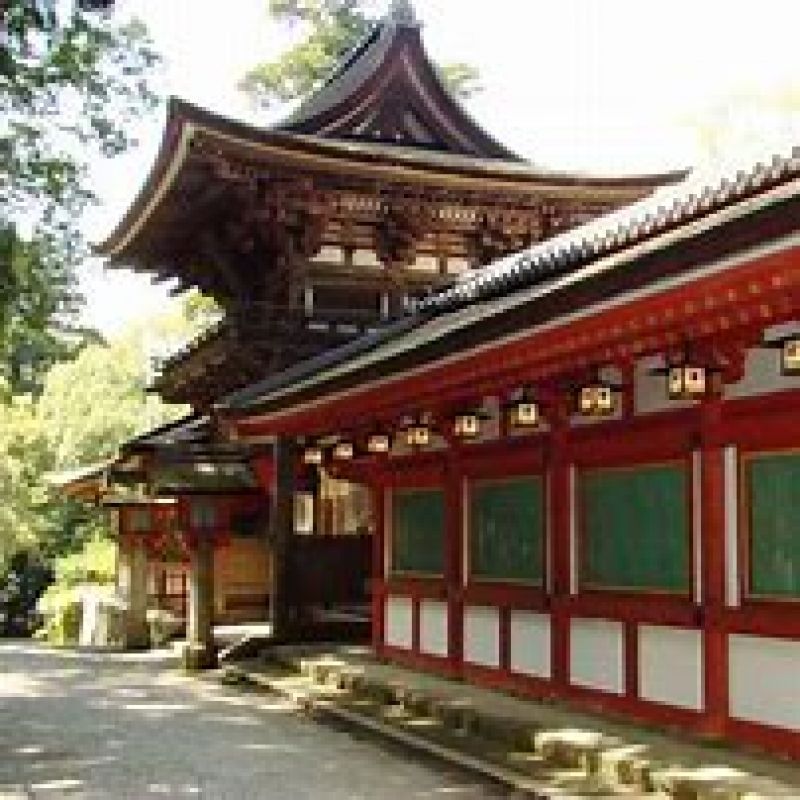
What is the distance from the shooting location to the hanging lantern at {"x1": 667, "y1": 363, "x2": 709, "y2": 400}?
934 centimetres

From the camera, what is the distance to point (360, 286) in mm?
20891

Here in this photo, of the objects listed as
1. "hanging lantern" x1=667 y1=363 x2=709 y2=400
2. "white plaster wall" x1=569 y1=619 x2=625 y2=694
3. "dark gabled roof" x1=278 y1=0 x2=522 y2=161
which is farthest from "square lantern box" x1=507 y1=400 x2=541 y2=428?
"dark gabled roof" x1=278 y1=0 x2=522 y2=161

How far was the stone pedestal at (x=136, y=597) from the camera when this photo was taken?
24078 millimetres

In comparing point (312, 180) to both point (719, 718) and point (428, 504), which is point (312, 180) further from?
point (719, 718)

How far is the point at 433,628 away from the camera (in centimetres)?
1502

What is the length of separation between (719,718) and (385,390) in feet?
16.2

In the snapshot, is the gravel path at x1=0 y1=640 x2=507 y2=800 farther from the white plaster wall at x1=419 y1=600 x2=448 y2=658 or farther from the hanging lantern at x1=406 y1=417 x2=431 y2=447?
the hanging lantern at x1=406 y1=417 x2=431 y2=447

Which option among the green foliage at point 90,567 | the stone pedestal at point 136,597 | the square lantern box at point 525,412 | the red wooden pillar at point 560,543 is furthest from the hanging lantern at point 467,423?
the green foliage at point 90,567

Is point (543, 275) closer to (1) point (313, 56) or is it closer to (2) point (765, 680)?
(2) point (765, 680)

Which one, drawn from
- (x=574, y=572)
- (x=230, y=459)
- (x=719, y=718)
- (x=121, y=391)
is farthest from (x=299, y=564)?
(x=121, y=391)

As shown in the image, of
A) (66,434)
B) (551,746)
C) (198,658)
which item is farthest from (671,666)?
(66,434)

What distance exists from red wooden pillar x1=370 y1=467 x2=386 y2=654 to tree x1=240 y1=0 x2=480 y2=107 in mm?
19601

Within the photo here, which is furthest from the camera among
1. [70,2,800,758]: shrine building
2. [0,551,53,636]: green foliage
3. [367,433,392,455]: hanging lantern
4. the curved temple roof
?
[0,551,53,636]: green foliage

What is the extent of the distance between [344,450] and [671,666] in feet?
24.5
